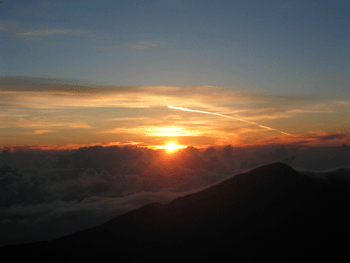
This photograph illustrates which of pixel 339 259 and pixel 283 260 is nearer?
pixel 339 259

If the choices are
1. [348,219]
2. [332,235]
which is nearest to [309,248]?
[332,235]

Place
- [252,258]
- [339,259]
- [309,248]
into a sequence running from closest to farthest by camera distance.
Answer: [339,259] → [309,248] → [252,258]

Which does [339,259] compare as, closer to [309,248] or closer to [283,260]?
[309,248]

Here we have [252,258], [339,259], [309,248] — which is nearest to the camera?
[339,259]

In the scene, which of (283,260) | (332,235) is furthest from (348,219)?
(283,260)

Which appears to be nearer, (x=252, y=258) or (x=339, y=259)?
(x=339, y=259)

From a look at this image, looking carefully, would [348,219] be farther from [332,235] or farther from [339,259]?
[339,259]

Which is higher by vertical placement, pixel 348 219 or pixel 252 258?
pixel 348 219

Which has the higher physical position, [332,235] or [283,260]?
[332,235]

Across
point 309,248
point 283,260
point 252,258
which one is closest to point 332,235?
point 309,248
